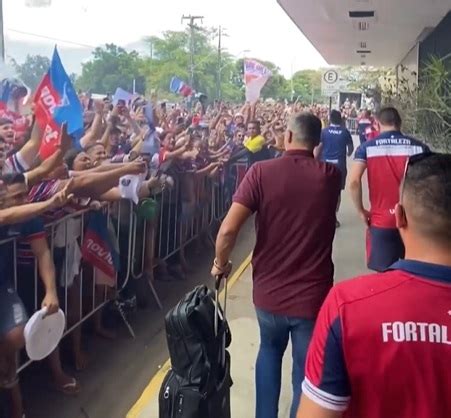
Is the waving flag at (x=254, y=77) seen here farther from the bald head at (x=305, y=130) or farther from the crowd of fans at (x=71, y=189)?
the bald head at (x=305, y=130)

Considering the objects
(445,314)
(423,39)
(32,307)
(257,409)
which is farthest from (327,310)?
(423,39)

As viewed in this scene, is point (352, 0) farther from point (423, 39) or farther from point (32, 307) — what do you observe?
point (32, 307)

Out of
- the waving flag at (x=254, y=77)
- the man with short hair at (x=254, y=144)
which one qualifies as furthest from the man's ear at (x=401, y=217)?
the waving flag at (x=254, y=77)

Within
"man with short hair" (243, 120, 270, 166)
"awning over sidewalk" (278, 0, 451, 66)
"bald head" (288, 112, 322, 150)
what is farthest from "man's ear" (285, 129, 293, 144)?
"awning over sidewalk" (278, 0, 451, 66)

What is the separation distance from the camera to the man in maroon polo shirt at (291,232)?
2998 millimetres

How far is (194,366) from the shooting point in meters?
2.52

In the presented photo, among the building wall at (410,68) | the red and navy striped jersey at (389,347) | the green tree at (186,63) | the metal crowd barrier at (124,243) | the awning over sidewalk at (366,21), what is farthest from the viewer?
the building wall at (410,68)

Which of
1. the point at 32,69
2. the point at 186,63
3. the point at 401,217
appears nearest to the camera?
the point at 401,217

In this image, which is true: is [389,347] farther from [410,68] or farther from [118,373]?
[410,68]

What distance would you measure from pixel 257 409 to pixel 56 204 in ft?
5.17

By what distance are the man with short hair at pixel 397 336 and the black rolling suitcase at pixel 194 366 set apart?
1.18 m

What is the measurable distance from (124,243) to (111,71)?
280 cm

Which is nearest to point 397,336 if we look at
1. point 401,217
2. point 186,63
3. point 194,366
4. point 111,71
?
point 401,217

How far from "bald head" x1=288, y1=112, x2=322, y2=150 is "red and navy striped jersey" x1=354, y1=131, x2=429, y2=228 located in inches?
59.5
